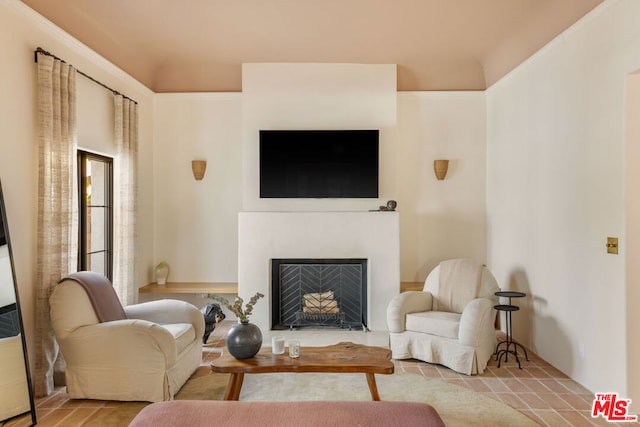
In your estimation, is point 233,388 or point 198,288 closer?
point 233,388

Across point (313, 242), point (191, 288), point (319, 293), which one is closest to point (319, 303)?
point (319, 293)

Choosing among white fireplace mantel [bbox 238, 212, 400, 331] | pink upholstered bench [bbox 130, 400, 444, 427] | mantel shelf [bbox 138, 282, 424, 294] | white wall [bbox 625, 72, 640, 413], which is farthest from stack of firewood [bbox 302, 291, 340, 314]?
pink upholstered bench [bbox 130, 400, 444, 427]

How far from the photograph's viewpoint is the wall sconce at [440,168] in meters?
5.40

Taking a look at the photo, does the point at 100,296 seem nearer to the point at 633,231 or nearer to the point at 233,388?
the point at 233,388

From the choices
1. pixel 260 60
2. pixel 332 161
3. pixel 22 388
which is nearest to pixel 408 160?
pixel 332 161

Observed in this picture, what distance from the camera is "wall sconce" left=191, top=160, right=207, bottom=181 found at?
17.9 ft

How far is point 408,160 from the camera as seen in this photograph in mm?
5523

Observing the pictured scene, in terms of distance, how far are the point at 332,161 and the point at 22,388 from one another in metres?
3.55

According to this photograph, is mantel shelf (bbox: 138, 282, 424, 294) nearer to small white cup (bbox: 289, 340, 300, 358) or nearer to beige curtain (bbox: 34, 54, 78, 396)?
beige curtain (bbox: 34, 54, 78, 396)

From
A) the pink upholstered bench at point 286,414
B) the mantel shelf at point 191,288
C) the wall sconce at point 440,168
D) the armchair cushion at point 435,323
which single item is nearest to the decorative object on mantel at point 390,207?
the wall sconce at point 440,168

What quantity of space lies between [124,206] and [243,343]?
2.47 meters

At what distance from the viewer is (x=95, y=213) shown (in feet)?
14.4

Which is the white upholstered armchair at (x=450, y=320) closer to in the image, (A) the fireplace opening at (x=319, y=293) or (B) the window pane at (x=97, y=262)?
(A) the fireplace opening at (x=319, y=293)

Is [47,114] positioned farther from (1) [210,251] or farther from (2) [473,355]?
(2) [473,355]
